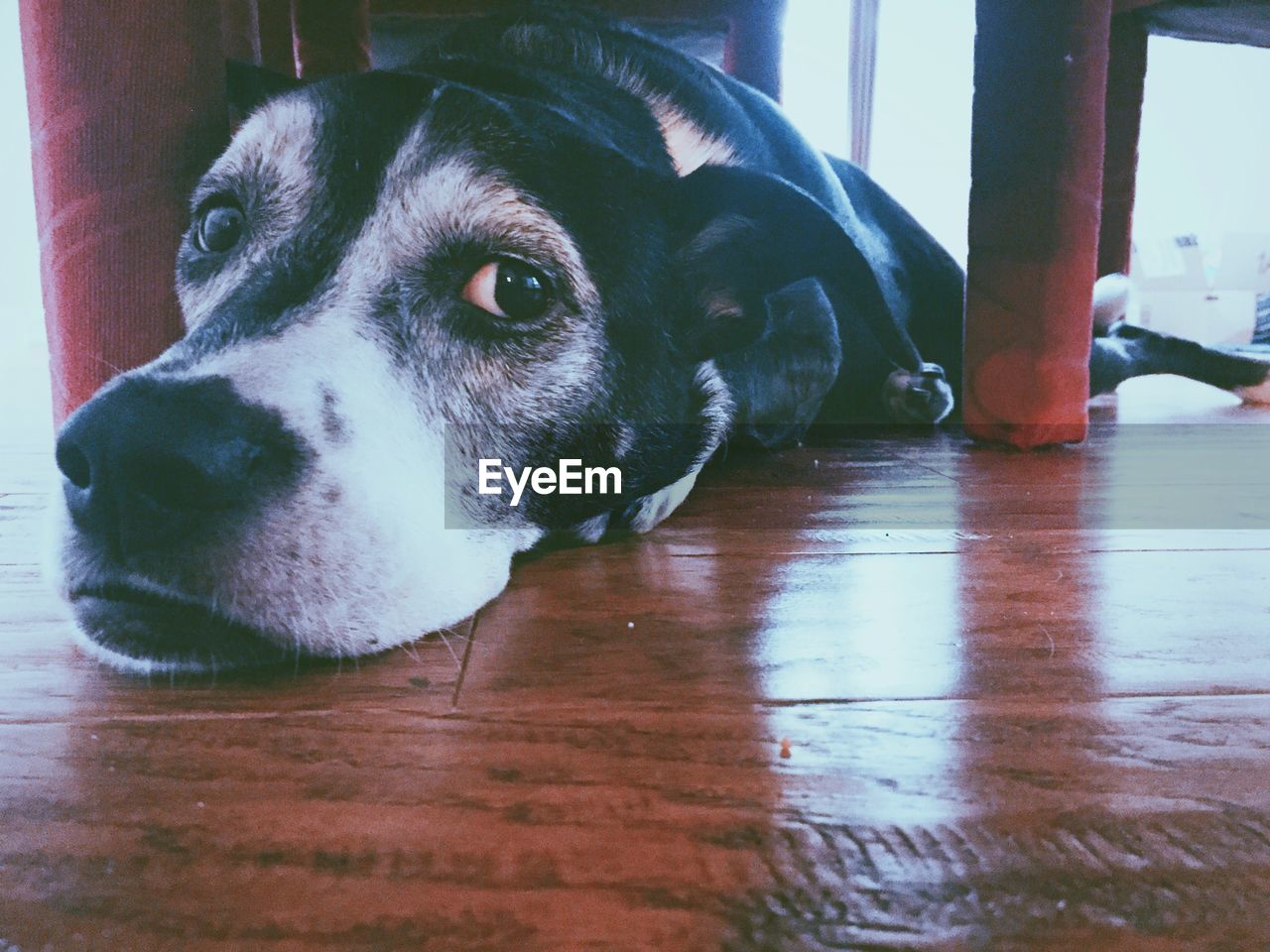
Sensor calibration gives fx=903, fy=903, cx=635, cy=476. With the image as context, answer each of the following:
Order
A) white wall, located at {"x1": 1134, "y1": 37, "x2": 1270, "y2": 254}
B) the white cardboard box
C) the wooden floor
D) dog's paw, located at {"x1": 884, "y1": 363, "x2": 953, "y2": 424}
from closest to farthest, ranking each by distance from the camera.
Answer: the wooden floor
dog's paw, located at {"x1": 884, "y1": 363, "x2": 953, "y2": 424}
white wall, located at {"x1": 1134, "y1": 37, "x2": 1270, "y2": 254}
the white cardboard box

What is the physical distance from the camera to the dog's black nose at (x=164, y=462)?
2.48ft

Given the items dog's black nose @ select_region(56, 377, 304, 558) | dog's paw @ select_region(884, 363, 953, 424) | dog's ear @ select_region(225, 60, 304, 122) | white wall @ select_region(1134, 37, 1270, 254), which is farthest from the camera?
white wall @ select_region(1134, 37, 1270, 254)

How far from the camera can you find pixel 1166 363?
2.79 metres

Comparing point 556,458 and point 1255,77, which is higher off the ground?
point 1255,77

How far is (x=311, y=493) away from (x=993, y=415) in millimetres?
1663

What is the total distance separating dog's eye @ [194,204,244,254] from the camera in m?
1.14

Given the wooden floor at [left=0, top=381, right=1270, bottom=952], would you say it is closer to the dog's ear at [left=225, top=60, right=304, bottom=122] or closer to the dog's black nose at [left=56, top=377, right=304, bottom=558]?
the dog's black nose at [left=56, top=377, right=304, bottom=558]

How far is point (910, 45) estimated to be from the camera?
3928 millimetres

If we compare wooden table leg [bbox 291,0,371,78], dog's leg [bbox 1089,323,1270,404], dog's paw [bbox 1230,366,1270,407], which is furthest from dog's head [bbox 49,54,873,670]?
dog's paw [bbox 1230,366,1270,407]

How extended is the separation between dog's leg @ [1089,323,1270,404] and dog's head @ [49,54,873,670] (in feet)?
5.84

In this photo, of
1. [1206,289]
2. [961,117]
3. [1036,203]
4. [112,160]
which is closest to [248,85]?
[112,160]

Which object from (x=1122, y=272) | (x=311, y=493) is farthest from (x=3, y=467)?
(x=1122, y=272)

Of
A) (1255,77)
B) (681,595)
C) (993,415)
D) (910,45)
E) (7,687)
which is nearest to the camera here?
(7,687)

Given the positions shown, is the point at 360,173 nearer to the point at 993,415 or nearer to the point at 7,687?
the point at 7,687
